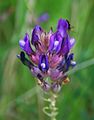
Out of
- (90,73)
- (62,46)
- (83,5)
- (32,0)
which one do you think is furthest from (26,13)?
(62,46)

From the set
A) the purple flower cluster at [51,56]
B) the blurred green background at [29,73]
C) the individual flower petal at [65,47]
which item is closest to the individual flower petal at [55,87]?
the purple flower cluster at [51,56]

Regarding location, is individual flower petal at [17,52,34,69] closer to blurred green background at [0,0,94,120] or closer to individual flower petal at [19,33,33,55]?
individual flower petal at [19,33,33,55]

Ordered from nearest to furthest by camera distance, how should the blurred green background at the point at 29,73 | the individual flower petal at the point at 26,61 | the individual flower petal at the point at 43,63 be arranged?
1. the individual flower petal at the point at 43,63
2. the individual flower petal at the point at 26,61
3. the blurred green background at the point at 29,73

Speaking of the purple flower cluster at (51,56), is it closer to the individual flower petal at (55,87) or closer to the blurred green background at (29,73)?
the individual flower petal at (55,87)

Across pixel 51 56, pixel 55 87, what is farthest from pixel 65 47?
pixel 55 87

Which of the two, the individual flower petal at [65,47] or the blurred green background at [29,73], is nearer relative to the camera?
the individual flower petal at [65,47]
